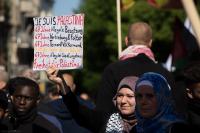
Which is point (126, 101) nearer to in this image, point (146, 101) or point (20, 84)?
point (146, 101)

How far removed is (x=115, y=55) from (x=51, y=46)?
34752 millimetres

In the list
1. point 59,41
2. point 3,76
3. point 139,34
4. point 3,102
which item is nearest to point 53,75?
point 59,41

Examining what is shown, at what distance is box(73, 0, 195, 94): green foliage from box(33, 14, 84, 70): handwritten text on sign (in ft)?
101

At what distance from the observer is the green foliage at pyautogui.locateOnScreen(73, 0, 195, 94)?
39.9m

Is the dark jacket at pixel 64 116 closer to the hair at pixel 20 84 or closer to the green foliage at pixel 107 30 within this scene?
the hair at pixel 20 84

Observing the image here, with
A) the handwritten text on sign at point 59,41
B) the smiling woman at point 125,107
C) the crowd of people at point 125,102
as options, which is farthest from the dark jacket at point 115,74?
the handwritten text on sign at point 59,41

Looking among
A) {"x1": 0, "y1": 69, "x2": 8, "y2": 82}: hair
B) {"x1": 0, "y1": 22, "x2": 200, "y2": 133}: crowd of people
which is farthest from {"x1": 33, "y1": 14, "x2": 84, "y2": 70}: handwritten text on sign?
{"x1": 0, "y1": 69, "x2": 8, "y2": 82}: hair

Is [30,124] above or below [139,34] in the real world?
below

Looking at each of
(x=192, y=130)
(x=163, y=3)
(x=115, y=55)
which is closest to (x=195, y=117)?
(x=192, y=130)

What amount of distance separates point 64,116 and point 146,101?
8.23 feet

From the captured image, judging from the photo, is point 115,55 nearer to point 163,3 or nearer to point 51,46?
point 163,3

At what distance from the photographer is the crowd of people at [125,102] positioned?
240 inches

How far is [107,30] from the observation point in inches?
1783

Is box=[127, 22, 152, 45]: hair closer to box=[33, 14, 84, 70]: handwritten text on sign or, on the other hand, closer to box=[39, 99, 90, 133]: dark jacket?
box=[33, 14, 84, 70]: handwritten text on sign
